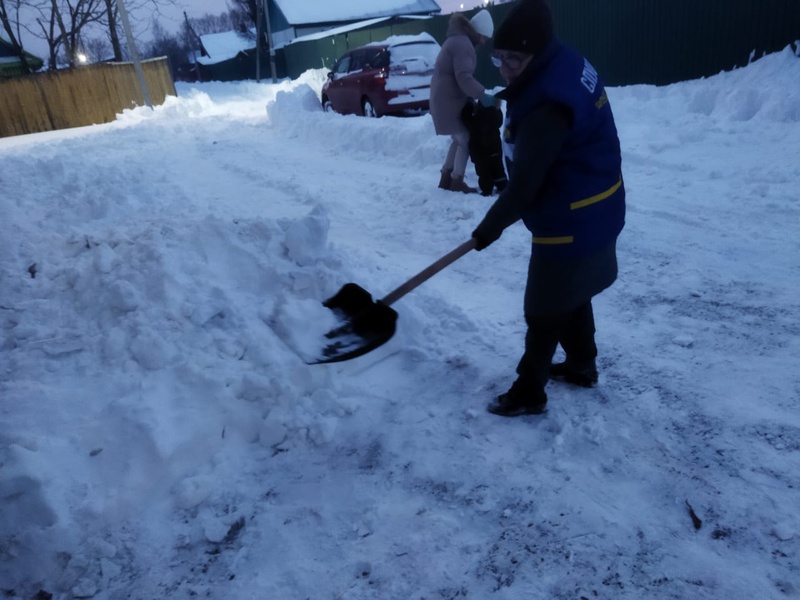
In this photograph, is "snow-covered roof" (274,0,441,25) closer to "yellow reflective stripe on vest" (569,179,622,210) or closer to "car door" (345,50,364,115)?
"car door" (345,50,364,115)

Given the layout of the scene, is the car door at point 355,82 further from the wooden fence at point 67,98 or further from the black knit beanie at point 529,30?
the black knit beanie at point 529,30

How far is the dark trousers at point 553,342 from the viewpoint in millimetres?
2516

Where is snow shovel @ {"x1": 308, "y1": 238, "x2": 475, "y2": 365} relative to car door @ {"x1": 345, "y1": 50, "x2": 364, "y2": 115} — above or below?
below

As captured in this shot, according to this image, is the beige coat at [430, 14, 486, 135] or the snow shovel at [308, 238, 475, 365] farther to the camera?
the beige coat at [430, 14, 486, 135]

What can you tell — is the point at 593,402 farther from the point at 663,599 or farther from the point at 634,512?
the point at 663,599

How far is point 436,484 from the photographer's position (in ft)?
7.71

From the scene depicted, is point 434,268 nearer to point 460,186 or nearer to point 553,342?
point 553,342

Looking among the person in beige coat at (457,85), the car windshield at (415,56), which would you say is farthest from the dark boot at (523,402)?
the car windshield at (415,56)

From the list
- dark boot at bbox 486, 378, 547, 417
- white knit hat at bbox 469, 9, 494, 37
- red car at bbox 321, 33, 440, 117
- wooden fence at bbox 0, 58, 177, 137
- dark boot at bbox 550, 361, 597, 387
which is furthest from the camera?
wooden fence at bbox 0, 58, 177, 137

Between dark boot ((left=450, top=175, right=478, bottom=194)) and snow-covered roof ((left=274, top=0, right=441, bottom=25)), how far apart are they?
34810mm

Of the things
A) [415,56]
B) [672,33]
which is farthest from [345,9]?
[672,33]

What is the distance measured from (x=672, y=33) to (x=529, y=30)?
10.4 meters

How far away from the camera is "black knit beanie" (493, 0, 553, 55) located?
210 centimetres

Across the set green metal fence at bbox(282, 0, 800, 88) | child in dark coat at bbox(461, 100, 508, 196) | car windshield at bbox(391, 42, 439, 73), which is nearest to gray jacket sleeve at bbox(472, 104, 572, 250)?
child in dark coat at bbox(461, 100, 508, 196)
